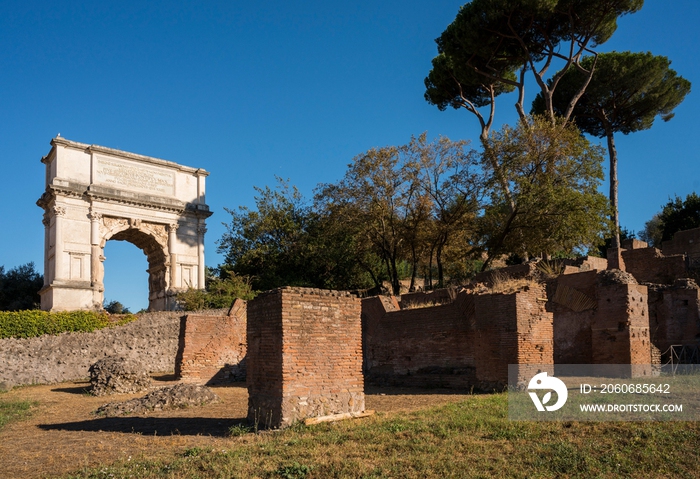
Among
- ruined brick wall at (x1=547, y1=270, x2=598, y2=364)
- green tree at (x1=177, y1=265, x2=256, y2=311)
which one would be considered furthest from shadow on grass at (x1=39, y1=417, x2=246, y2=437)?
green tree at (x1=177, y1=265, x2=256, y2=311)

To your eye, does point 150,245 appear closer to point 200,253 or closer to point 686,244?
point 200,253

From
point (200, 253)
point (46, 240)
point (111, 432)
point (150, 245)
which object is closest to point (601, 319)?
point (111, 432)

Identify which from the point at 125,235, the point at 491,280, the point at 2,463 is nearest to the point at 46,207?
the point at 125,235

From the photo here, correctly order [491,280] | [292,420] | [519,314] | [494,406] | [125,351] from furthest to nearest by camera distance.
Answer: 1. [125,351]
2. [491,280]
3. [519,314]
4. [494,406]
5. [292,420]

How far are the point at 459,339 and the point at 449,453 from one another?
6.91 metres

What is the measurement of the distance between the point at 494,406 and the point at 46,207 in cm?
2899

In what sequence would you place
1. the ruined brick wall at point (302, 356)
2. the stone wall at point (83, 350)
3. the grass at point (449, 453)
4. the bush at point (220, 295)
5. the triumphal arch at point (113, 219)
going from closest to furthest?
the grass at point (449, 453)
the ruined brick wall at point (302, 356)
the stone wall at point (83, 350)
the bush at point (220, 295)
the triumphal arch at point (113, 219)

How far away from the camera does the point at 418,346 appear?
14164mm

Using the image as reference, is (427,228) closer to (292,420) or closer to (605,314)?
(605,314)

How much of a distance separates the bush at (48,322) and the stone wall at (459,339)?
37.6 feet

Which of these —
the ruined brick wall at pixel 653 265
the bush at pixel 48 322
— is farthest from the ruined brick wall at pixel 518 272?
the bush at pixel 48 322

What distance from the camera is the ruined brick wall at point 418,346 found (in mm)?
12930

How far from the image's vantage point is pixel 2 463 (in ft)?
22.1

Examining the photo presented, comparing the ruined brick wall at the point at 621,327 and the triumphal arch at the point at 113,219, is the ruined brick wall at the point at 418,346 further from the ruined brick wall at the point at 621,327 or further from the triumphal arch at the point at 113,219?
the triumphal arch at the point at 113,219
